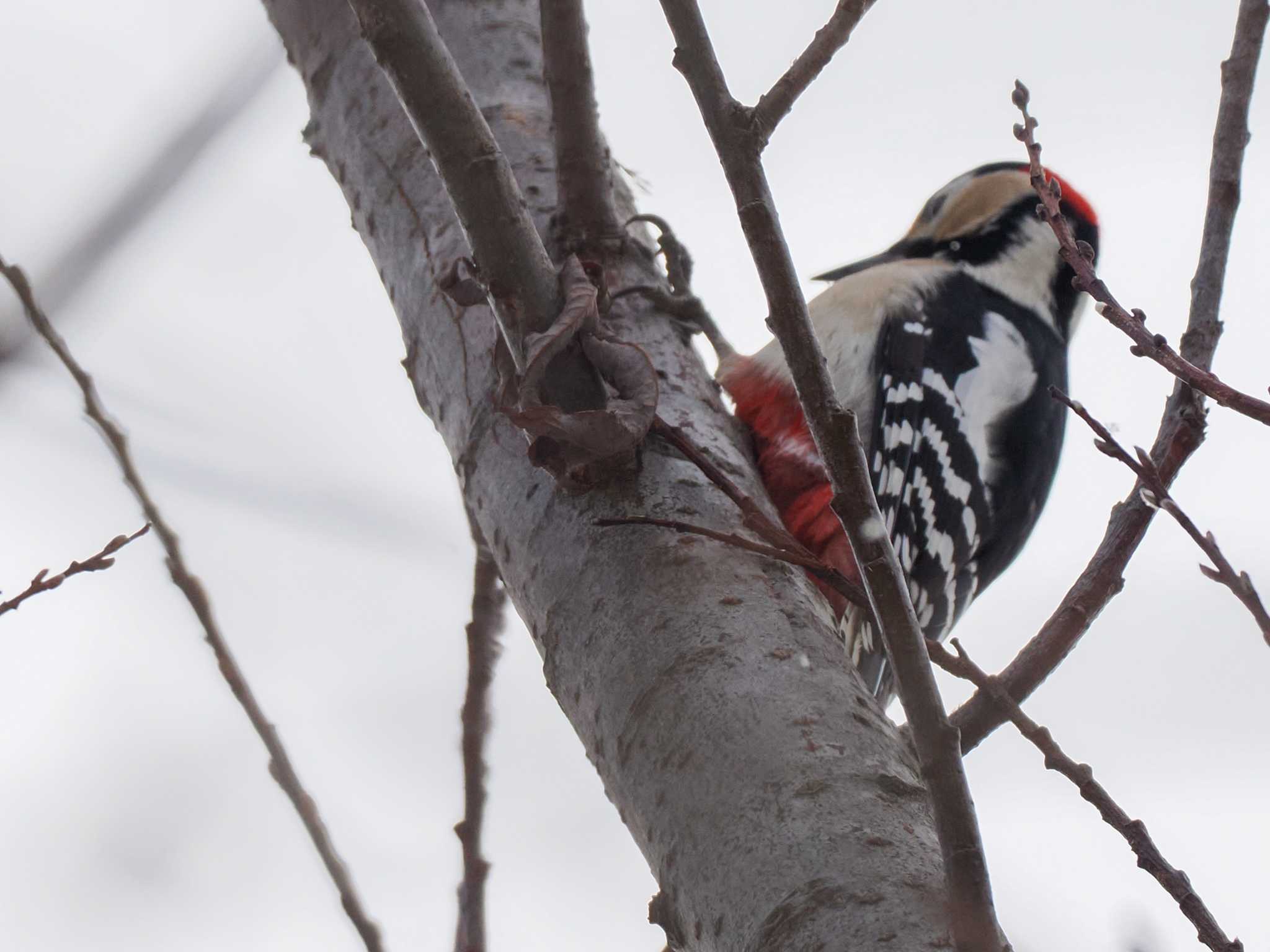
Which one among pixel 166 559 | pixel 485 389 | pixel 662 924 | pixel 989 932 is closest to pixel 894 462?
pixel 485 389

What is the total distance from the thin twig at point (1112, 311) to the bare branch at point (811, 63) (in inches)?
10.6

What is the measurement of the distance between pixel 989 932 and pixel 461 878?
0.89m

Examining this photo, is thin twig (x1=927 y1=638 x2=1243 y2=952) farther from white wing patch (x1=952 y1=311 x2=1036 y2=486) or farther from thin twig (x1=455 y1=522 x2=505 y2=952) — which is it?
white wing patch (x1=952 y1=311 x2=1036 y2=486)

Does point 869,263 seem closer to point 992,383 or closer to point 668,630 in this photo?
point 992,383

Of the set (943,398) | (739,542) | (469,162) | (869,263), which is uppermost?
(869,263)

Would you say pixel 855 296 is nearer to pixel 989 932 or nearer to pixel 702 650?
pixel 702 650

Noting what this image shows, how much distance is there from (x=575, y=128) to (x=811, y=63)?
0.45 meters

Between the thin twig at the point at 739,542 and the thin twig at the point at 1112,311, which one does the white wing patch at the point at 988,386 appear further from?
the thin twig at the point at 739,542

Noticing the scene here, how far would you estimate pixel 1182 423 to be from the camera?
5.55 feet

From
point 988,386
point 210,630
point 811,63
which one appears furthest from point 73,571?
point 988,386

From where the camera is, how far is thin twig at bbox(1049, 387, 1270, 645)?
3.82 ft

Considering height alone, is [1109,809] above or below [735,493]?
below

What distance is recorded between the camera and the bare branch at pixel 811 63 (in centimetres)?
126

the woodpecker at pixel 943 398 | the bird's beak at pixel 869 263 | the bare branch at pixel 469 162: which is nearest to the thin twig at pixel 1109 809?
the bare branch at pixel 469 162
